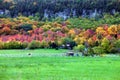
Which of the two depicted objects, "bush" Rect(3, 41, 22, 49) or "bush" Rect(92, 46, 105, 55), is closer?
"bush" Rect(92, 46, 105, 55)

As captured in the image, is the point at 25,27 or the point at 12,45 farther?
the point at 25,27

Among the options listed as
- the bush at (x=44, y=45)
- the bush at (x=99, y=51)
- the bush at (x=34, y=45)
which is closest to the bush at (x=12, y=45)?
the bush at (x=34, y=45)

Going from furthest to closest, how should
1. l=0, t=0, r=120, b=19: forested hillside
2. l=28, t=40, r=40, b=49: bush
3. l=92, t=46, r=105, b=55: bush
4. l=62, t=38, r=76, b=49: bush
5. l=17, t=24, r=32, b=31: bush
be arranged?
1. l=0, t=0, r=120, b=19: forested hillside
2. l=17, t=24, r=32, b=31: bush
3. l=28, t=40, r=40, b=49: bush
4. l=62, t=38, r=76, b=49: bush
5. l=92, t=46, r=105, b=55: bush

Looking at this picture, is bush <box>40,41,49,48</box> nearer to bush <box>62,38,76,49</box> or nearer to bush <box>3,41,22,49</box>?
bush <box>62,38,76,49</box>

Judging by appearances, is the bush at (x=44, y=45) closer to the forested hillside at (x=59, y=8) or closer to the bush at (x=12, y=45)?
the bush at (x=12, y=45)

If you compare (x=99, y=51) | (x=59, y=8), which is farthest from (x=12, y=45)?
(x=59, y=8)

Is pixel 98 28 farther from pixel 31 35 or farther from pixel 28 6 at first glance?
pixel 28 6

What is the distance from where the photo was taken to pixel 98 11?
390ft

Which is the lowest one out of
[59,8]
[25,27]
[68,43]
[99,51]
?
[25,27]

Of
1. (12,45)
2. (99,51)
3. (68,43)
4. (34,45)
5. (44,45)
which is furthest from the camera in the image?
(12,45)

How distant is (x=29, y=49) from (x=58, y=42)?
606 cm

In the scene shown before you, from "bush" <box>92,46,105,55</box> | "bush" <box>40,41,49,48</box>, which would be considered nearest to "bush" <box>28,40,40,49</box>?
"bush" <box>40,41,49,48</box>

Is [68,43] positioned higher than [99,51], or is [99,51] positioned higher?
[99,51]

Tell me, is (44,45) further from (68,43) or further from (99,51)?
(99,51)
